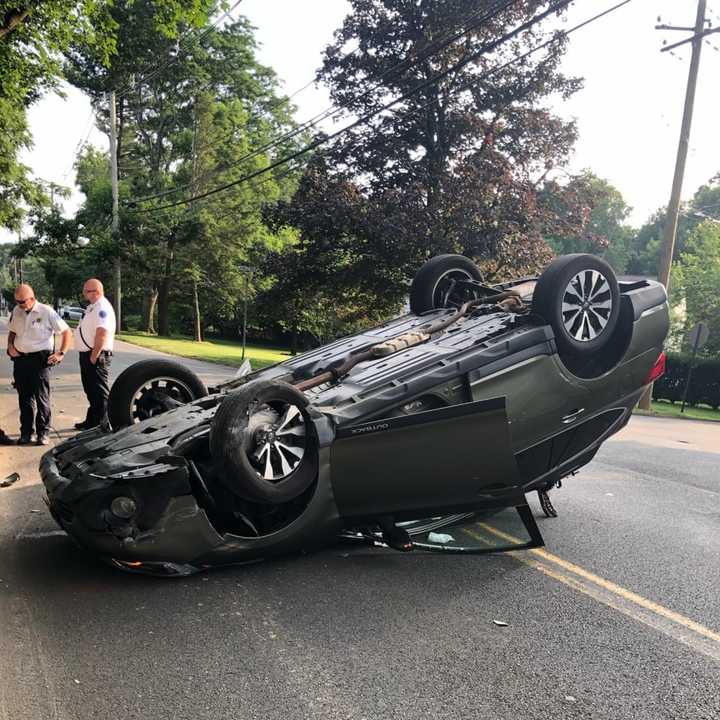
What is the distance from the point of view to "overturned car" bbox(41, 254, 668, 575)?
3516mm

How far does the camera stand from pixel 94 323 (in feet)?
24.0

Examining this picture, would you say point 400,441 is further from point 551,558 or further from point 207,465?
point 551,558

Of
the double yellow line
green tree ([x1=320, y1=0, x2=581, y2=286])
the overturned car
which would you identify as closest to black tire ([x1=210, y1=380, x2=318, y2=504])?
the overturned car

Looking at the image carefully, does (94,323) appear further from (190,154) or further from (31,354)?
(190,154)

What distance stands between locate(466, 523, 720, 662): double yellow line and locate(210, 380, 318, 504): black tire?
5.74 ft

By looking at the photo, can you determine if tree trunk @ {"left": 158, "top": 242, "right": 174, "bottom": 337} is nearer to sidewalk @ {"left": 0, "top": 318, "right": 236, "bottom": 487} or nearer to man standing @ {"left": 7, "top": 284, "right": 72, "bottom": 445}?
sidewalk @ {"left": 0, "top": 318, "right": 236, "bottom": 487}

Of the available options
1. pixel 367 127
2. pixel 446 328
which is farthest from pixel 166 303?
pixel 446 328

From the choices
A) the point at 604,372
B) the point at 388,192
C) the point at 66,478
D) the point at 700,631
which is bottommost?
the point at 700,631

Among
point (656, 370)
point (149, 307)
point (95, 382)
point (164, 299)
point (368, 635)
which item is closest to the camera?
point (368, 635)

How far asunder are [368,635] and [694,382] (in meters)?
25.2

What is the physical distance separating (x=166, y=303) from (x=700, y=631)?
121 ft

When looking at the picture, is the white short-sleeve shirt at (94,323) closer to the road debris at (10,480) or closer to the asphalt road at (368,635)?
the road debris at (10,480)

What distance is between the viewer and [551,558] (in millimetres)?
4496

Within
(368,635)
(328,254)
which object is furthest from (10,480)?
(328,254)
